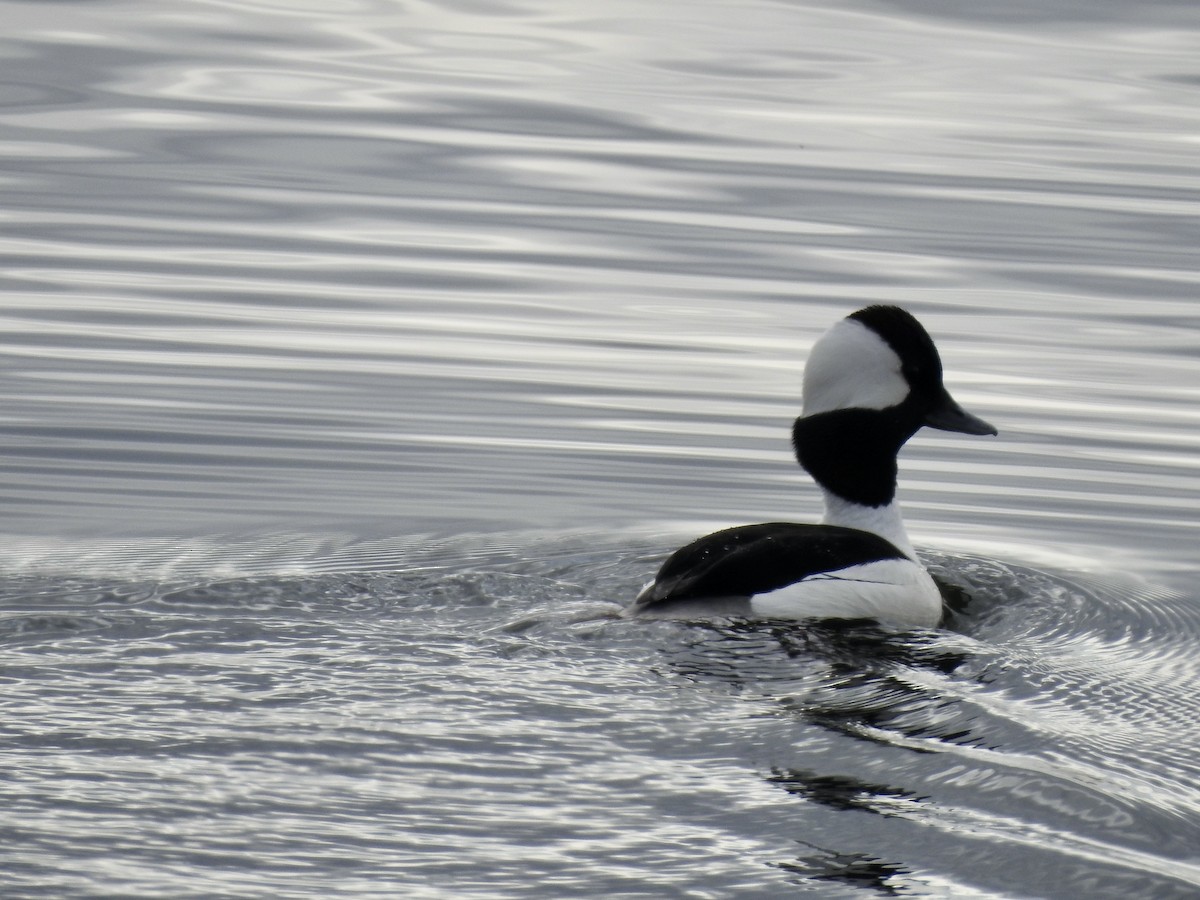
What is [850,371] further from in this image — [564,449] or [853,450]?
[564,449]

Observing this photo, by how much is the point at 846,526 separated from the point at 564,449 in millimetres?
2051

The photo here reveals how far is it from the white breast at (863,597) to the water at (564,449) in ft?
0.55

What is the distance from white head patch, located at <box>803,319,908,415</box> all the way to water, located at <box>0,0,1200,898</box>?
823 mm

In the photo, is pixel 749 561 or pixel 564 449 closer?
pixel 749 561

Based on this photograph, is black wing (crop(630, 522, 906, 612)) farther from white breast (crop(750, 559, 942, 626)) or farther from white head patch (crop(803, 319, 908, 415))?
white head patch (crop(803, 319, 908, 415))

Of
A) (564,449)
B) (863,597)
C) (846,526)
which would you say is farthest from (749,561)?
(564,449)

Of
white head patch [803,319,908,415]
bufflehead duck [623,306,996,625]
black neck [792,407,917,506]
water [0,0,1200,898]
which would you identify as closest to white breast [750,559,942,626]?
bufflehead duck [623,306,996,625]

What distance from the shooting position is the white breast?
6664mm

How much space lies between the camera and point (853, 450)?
760 centimetres

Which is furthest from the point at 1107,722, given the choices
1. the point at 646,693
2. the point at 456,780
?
the point at 456,780

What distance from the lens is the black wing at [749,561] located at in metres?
6.59

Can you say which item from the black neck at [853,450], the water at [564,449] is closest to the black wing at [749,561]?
the water at [564,449]

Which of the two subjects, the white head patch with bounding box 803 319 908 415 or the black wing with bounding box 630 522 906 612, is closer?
the black wing with bounding box 630 522 906 612

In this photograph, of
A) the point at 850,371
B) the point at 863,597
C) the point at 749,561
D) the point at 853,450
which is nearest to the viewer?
the point at 749,561
